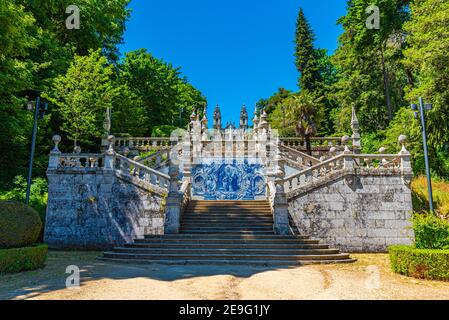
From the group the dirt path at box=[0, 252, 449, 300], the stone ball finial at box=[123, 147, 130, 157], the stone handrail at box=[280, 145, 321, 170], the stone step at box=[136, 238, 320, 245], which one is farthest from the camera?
the stone ball finial at box=[123, 147, 130, 157]

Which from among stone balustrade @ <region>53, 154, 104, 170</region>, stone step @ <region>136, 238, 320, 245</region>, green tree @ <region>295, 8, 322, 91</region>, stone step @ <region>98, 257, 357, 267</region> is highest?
green tree @ <region>295, 8, 322, 91</region>

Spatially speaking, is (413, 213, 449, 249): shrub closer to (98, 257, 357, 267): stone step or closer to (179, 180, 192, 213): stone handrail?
(98, 257, 357, 267): stone step

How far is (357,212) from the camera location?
603 inches

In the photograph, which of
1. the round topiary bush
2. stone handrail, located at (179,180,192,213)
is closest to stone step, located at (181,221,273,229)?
stone handrail, located at (179,180,192,213)

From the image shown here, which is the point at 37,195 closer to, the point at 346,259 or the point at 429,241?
the point at 346,259

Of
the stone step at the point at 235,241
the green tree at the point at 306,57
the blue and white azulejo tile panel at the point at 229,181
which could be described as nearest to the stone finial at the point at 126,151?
the blue and white azulejo tile panel at the point at 229,181

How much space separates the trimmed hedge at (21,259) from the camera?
32.1 feet

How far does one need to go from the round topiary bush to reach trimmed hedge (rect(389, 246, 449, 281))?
462 inches

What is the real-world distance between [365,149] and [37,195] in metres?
26.5

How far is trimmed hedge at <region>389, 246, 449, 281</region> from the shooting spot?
9.30 m

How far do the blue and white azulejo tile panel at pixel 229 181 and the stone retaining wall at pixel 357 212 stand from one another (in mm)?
4787

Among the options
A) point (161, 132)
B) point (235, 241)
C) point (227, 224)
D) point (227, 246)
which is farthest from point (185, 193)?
point (161, 132)

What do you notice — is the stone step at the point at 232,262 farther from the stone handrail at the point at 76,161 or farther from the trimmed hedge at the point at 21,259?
the stone handrail at the point at 76,161

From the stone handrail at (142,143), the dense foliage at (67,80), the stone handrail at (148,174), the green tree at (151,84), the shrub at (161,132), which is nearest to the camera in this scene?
the stone handrail at (148,174)
